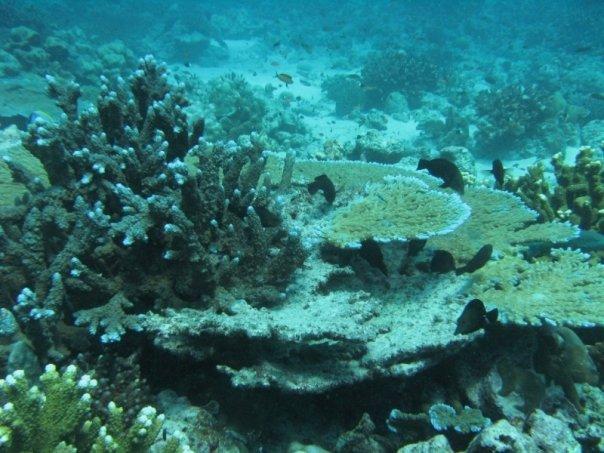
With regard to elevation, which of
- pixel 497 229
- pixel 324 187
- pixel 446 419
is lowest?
pixel 446 419

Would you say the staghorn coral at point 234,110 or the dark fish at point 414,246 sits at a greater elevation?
the staghorn coral at point 234,110

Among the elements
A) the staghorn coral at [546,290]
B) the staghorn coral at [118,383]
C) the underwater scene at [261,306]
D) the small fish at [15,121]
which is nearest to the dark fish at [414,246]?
the underwater scene at [261,306]

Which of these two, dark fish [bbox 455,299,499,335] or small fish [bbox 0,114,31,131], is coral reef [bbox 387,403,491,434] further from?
small fish [bbox 0,114,31,131]

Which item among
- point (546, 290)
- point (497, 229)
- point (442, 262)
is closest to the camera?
A: point (546, 290)

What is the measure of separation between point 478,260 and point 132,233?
3275 mm

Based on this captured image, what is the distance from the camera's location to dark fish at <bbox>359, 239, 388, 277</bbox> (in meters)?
3.68

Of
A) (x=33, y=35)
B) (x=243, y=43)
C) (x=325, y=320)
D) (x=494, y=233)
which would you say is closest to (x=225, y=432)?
(x=325, y=320)

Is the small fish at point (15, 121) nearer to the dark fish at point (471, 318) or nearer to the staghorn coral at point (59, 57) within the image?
the staghorn coral at point (59, 57)

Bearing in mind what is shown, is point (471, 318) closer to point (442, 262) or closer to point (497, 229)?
point (442, 262)

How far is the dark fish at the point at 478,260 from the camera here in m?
4.07

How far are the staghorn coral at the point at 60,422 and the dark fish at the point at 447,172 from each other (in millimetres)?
4287

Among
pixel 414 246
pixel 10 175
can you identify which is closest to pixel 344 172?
pixel 414 246

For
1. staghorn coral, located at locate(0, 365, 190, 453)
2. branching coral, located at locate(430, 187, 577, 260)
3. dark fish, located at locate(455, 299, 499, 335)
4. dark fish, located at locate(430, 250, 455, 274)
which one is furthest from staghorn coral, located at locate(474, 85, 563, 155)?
staghorn coral, located at locate(0, 365, 190, 453)

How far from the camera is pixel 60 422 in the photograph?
2.27 meters
